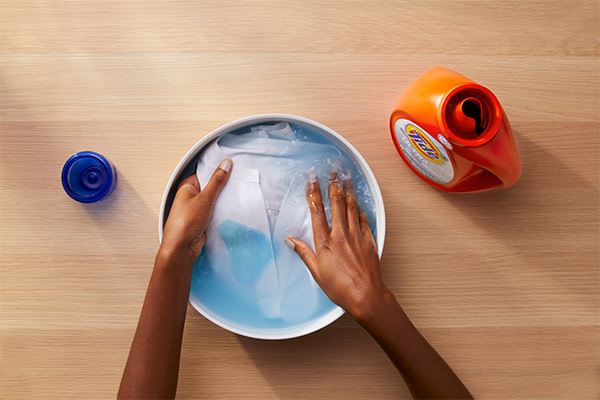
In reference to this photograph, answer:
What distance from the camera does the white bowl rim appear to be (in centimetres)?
49

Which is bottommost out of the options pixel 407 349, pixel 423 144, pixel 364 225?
pixel 407 349

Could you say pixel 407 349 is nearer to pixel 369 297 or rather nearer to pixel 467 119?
pixel 369 297

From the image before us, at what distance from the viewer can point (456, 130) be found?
1.44ft

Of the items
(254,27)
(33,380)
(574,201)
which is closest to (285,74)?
(254,27)

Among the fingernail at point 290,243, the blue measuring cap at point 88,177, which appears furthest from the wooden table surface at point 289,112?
the fingernail at point 290,243

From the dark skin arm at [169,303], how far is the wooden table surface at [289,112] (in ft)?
0.23

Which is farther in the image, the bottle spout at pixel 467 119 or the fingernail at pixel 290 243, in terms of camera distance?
the fingernail at pixel 290 243

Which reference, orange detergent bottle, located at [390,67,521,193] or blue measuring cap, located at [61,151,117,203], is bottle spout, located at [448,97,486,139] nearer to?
orange detergent bottle, located at [390,67,521,193]

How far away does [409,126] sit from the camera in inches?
19.3

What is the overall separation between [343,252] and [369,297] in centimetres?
6

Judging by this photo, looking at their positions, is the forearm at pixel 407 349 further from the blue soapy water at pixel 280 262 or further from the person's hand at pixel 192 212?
the person's hand at pixel 192 212

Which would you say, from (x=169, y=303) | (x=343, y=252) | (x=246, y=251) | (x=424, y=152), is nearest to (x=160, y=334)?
(x=169, y=303)

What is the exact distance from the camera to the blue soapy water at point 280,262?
1.75 feet

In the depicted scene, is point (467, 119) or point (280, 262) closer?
point (467, 119)
